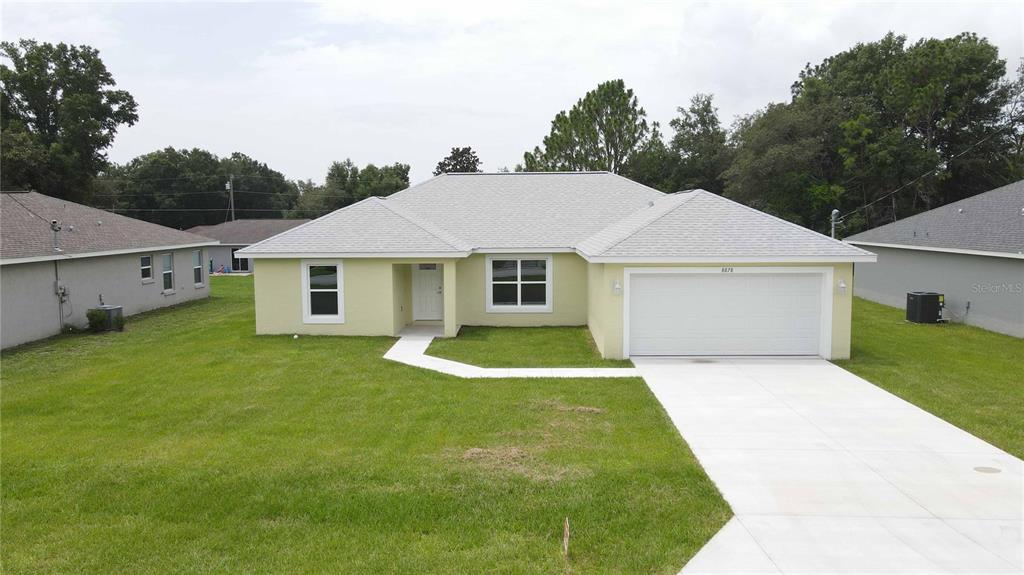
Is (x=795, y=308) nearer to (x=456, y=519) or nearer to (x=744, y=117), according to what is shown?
(x=456, y=519)

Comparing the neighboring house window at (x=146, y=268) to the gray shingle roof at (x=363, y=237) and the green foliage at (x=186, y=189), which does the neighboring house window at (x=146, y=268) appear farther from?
the green foliage at (x=186, y=189)

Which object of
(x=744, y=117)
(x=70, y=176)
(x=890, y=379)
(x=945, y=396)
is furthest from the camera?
(x=744, y=117)

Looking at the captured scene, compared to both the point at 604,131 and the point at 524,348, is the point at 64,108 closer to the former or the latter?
the point at 604,131

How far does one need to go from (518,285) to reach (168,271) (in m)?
14.9

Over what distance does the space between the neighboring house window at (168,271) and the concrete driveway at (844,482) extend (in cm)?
2091

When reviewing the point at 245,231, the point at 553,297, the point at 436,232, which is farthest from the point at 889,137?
the point at 245,231

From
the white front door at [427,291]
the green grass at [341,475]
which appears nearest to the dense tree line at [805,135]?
the white front door at [427,291]

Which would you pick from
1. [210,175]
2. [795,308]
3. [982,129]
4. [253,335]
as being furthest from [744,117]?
[210,175]

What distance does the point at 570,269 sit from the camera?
19891mm

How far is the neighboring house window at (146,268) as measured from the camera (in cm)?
2414

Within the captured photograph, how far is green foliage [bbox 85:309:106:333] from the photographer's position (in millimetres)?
18812

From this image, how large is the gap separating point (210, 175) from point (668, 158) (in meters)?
47.9

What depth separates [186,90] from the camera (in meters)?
22.8

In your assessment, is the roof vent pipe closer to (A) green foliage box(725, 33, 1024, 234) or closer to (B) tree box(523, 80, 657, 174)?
(B) tree box(523, 80, 657, 174)
